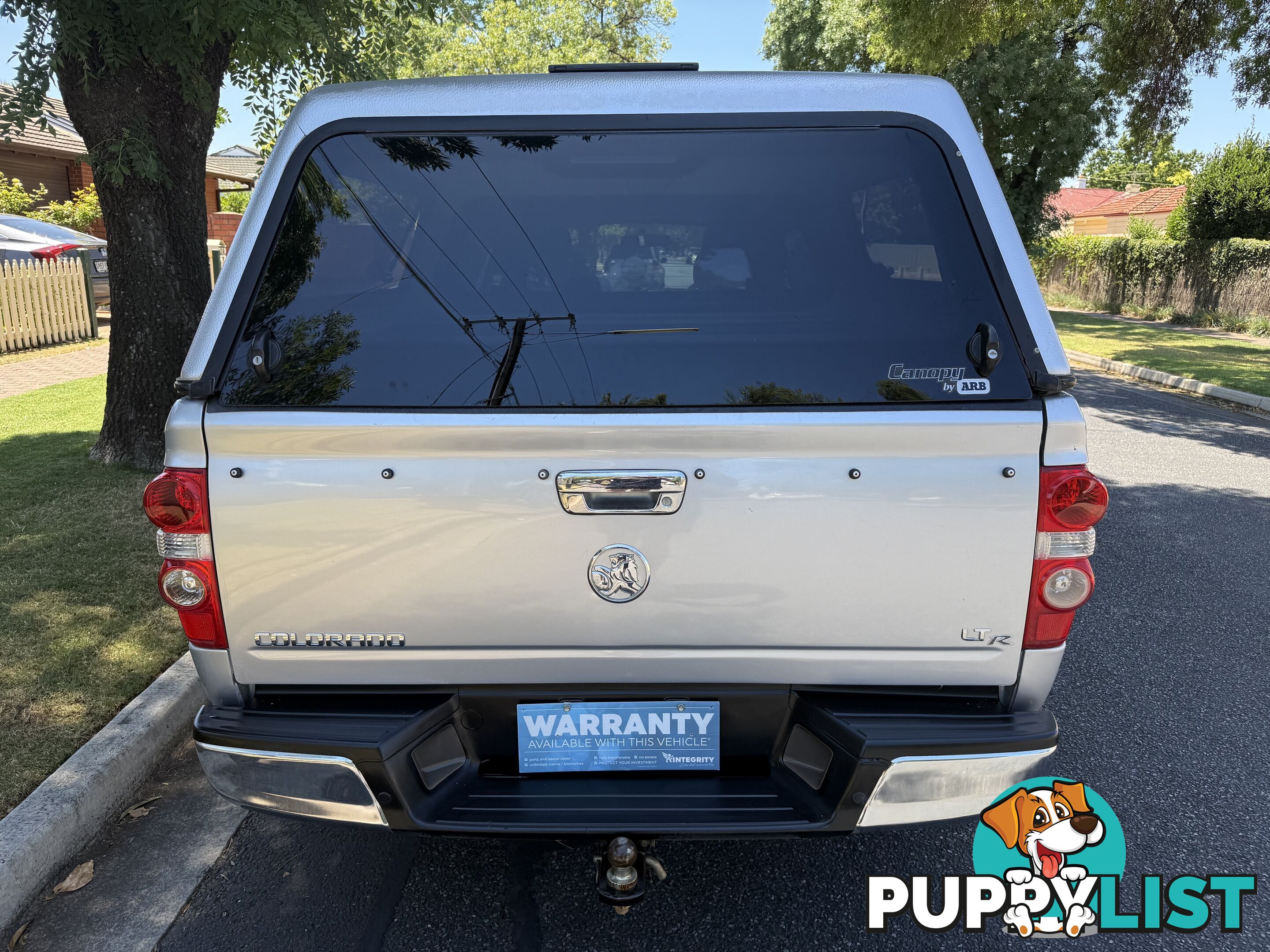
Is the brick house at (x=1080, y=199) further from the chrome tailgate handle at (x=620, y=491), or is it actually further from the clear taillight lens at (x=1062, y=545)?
the chrome tailgate handle at (x=620, y=491)

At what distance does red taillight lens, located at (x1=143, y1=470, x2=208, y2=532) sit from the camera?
216 cm

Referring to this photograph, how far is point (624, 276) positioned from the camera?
2.39m

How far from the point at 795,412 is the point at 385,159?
118 centimetres

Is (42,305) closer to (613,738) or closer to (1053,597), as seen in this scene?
(613,738)

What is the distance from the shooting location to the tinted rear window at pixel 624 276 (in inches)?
86.0

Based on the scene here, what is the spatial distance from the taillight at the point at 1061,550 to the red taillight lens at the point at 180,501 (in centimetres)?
187

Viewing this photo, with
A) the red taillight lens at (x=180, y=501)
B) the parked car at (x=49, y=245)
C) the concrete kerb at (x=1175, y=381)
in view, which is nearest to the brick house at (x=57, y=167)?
the parked car at (x=49, y=245)

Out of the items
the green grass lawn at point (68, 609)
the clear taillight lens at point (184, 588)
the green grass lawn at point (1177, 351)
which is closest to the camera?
the clear taillight lens at point (184, 588)

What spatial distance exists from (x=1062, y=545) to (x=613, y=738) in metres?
1.12

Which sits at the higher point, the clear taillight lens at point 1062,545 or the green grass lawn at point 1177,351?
the clear taillight lens at point 1062,545

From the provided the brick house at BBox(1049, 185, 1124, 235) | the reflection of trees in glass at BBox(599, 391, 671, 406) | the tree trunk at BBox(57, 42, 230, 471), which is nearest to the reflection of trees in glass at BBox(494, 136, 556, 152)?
the reflection of trees in glass at BBox(599, 391, 671, 406)

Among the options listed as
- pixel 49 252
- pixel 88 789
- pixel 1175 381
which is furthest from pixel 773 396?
pixel 49 252

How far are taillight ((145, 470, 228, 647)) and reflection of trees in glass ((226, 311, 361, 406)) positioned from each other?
0.22 metres

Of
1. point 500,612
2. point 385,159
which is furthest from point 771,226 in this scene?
point 500,612
